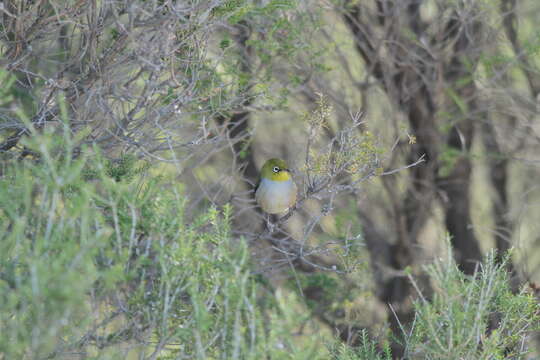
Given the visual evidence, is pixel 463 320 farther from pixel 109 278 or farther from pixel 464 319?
pixel 109 278

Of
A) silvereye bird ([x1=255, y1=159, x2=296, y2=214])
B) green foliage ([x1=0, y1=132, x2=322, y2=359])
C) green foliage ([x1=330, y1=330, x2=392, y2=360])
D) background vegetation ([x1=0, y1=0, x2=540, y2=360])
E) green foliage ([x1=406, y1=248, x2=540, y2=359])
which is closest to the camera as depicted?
green foliage ([x1=0, y1=132, x2=322, y2=359])

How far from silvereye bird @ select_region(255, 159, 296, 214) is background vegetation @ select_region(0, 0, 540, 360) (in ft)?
0.67

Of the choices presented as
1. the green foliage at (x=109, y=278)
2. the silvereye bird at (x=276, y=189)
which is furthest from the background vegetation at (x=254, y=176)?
the silvereye bird at (x=276, y=189)

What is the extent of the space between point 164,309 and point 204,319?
0.67 ft

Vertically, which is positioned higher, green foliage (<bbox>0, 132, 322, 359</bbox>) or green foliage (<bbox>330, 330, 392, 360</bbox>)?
green foliage (<bbox>0, 132, 322, 359</bbox>)

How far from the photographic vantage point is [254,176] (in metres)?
7.10

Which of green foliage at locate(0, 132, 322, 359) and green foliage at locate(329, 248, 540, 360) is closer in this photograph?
green foliage at locate(0, 132, 322, 359)

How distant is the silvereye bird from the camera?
4.46m

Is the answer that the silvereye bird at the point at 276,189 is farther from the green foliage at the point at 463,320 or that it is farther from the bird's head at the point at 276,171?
the green foliage at the point at 463,320

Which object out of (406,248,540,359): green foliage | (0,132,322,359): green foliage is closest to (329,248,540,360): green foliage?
(406,248,540,359): green foliage

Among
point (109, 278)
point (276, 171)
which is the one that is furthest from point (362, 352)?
point (109, 278)

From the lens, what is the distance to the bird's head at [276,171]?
4555 millimetres

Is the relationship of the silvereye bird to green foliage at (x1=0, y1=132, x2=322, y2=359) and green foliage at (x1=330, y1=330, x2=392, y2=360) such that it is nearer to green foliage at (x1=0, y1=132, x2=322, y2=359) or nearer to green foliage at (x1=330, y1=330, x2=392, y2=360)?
green foliage at (x1=330, y1=330, x2=392, y2=360)

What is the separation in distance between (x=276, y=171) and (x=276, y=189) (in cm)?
18
